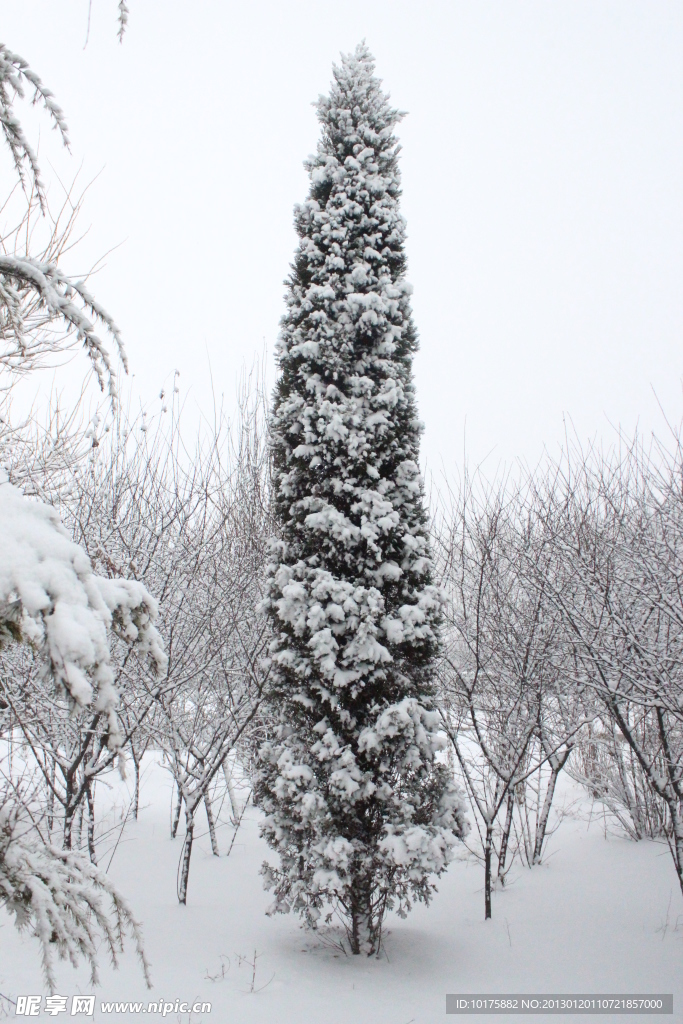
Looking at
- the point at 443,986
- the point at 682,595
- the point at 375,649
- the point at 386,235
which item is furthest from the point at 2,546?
the point at 386,235

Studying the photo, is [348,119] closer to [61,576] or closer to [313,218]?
[313,218]

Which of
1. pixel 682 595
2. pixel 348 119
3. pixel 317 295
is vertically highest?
pixel 348 119

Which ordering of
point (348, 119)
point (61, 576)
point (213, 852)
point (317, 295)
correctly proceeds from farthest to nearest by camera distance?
point (213, 852) → point (348, 119) → point (317, 295) → point (61, 576)

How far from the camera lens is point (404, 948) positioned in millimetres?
5730

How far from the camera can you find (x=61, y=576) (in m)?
1.64

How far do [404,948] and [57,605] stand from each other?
575 centimetres

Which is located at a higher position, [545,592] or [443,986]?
[545,592]

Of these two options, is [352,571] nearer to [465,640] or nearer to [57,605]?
[465,640]

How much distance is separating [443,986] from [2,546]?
5.35 metres

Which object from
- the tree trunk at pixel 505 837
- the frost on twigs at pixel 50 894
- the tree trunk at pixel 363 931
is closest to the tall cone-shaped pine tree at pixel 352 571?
the tree trunk at pixel 363 931

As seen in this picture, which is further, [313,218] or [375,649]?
[313,218]

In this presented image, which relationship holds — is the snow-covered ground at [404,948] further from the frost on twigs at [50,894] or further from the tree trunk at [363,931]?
the frost on twigs at [50,894]

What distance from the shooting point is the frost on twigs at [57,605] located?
1.52m

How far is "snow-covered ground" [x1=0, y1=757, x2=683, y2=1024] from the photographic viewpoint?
15.3ft
